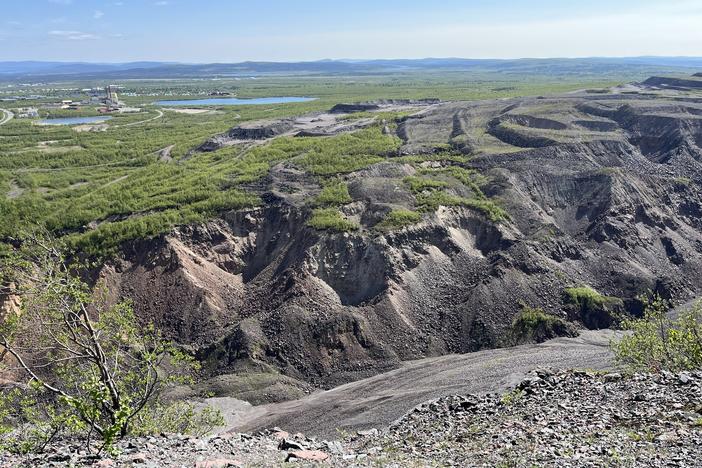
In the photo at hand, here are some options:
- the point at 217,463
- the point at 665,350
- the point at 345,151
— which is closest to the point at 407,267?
the point at 665,350

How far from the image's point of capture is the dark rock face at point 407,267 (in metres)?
36.9

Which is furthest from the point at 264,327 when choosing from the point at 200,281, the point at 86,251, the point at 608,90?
the point at 608,90

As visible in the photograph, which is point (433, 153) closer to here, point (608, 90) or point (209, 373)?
point (209, 373)

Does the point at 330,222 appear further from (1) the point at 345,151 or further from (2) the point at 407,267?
(1) the point at 345,151

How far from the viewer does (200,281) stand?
41.1 meters

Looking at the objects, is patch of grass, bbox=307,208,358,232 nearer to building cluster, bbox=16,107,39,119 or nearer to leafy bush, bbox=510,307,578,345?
leafy bush, bbox=510,307,578,345

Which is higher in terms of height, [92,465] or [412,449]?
[92,465]

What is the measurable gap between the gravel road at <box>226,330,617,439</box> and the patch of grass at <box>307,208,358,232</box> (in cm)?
1348

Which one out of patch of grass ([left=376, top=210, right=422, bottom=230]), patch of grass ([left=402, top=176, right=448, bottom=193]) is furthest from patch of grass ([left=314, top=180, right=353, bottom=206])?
patch of grass ([left=402, top=176, right=448, bottom=193])

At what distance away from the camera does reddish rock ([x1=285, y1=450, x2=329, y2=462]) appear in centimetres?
1652

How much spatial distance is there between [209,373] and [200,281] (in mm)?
8727

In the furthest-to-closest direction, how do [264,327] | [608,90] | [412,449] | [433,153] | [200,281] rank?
1. [608,90]
2. [433,153]
3. [200,281]
4. [264,327]
5. [412,449]

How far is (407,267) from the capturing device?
138 feet

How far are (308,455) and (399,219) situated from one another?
29835mm
